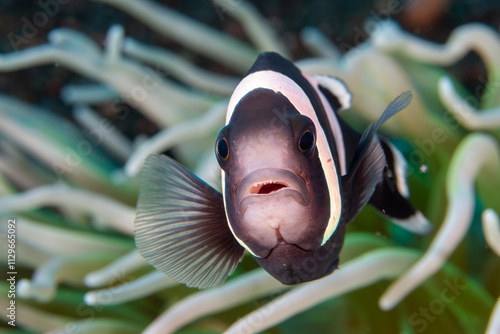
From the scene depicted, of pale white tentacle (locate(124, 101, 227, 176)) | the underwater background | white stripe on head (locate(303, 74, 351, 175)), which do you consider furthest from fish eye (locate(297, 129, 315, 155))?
pale white tentacle (locate(124, 101, 227, 176))

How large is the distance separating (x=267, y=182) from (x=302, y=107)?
0.47ft

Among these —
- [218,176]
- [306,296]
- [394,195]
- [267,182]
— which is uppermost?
[267,182]

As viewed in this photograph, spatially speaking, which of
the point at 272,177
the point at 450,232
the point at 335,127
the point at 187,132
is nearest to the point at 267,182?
the point at 272,177

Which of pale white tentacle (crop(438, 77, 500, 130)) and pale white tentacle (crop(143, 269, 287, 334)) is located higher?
pale white tentacle (crop(438, 77, 500, 130))

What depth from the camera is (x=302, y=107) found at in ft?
2.09

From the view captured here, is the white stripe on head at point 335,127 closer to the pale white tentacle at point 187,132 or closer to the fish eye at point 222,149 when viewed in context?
the fish eye at point 222,149

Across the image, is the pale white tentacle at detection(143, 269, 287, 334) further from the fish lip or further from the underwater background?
the fish lip

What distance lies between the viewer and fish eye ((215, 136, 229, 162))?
0.58 meters

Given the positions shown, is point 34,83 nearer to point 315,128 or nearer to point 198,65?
point 198,65

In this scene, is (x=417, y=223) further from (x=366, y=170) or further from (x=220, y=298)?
(x=220, y=298)

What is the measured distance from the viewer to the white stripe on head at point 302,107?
2.00 ft

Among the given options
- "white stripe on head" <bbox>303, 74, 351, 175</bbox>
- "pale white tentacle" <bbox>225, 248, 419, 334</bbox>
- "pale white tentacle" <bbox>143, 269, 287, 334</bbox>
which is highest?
"white stripe on head" <bbox>303, 74, 351, 175</bbox>

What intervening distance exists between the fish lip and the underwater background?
0.31 metres

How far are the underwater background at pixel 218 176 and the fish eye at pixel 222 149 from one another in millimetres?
346
